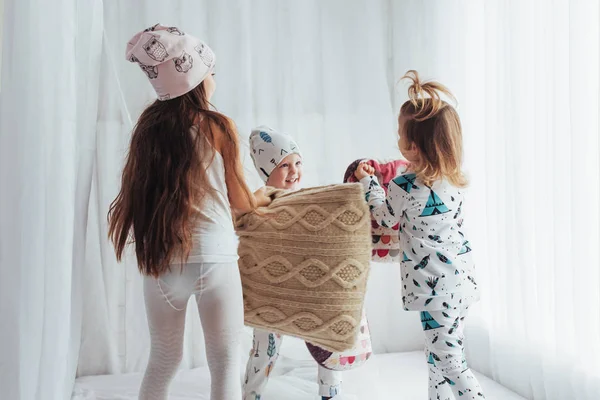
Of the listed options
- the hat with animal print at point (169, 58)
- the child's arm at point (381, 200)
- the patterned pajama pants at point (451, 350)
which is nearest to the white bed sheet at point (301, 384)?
the patterned pajama pants at point (451, 350)

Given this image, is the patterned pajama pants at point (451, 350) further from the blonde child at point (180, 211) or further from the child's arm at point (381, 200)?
the blonde child at point (180, 211)

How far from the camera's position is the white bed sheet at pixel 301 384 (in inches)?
83.3

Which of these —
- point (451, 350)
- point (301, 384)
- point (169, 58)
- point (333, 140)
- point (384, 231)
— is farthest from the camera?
point (333, 140)

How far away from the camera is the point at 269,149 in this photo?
1.82 meters

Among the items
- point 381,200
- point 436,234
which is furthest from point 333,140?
point 436,234

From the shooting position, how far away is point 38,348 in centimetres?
102

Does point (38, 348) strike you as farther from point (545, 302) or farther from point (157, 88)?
point (545, 302)

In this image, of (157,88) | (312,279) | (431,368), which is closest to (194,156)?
(157,88)

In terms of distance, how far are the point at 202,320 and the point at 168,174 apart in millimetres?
352

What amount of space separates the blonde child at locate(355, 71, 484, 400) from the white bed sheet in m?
0.48

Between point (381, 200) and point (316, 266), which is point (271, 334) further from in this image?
point (381, 200)

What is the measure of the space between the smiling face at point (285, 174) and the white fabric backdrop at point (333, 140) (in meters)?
0.54

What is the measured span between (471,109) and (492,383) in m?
1.09

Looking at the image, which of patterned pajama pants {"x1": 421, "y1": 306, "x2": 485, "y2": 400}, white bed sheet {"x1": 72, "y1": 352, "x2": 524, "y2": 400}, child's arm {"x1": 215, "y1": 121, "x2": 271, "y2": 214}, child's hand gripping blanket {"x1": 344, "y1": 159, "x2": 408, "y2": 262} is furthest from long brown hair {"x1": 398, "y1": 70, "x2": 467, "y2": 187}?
white bed sheet {"x1": 72, "y1": 352, "x2": 524, "y2": 400}
